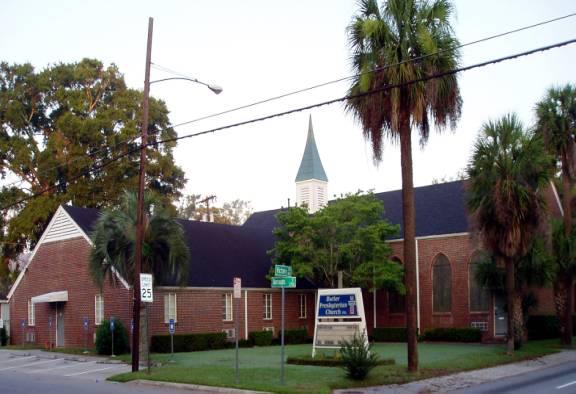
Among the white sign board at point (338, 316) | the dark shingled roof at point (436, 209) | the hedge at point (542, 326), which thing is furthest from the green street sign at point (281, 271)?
the hedge at point (542, 326)

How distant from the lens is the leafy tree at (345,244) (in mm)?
36312

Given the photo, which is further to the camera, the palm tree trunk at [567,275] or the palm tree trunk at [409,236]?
the palm tree trunk at [567,275]

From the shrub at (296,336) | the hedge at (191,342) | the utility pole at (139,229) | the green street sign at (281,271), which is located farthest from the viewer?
the shrub at (296,336)

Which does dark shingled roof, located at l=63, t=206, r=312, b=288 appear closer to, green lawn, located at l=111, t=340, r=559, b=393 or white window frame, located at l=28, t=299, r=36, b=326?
white window frame, located at l=28, t=299, r=36, b=326

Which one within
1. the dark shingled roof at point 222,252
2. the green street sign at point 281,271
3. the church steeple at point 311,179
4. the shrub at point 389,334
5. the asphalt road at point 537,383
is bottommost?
the shrub at point 389,334

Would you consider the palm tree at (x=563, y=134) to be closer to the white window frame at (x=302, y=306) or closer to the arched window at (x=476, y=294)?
the arched window at (x=476, y=294)

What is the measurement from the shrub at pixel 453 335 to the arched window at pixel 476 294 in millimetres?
1626

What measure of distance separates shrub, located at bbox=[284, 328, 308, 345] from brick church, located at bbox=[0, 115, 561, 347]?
1121 mm

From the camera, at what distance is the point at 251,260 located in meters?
40.8

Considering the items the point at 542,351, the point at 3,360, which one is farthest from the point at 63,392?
the point at 542,351

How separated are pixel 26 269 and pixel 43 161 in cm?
974

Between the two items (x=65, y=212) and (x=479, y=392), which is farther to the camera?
(x=65, y=212)

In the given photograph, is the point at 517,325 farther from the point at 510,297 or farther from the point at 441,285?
the point at 441,285

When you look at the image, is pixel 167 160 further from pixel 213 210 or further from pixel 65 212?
pixel 213 210
